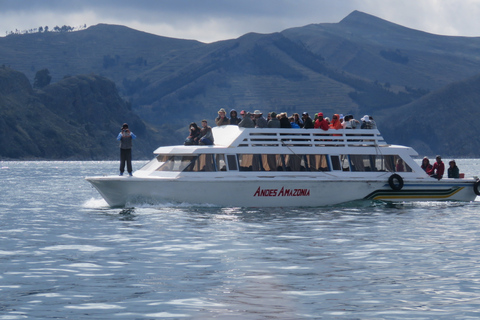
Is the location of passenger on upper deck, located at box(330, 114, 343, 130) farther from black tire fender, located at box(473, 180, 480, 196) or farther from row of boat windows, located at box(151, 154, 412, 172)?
black tire fender, located at box(473, 180, 480, 196)

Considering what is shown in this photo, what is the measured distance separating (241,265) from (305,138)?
16.1m

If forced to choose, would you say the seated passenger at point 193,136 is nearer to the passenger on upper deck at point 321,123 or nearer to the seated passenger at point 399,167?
the passenger on upper deck at point 321,123

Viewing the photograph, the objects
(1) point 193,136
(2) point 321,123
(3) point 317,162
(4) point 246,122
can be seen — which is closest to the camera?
(4) point 246,122

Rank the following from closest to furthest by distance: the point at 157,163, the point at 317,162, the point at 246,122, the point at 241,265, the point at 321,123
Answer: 1. the point at 241,265
2. the point at 157,163
3. the point at 246,122
4. the point at 317,162
5. the point at 321,123

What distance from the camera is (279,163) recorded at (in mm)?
33406

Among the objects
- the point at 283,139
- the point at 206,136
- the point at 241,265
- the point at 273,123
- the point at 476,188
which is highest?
the point at 273,123

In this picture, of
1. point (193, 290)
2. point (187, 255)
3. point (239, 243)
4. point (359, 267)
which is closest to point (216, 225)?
point (239, 243)

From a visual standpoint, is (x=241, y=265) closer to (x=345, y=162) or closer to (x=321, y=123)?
(x=345, y=162)

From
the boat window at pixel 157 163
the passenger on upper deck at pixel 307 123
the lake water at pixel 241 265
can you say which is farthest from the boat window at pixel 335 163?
the boat window at pixel 157 163

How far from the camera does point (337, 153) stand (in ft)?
113

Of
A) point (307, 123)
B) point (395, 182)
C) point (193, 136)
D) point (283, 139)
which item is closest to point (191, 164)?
point (193, 136)

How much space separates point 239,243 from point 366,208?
524 inches

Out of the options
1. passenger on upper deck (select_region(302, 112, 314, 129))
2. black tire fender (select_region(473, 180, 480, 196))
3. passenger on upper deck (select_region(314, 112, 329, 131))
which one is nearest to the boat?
passenger on upper deck (select_region(314, 112, 329, 131))

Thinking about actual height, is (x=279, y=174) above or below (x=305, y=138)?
below
